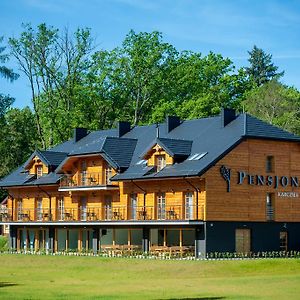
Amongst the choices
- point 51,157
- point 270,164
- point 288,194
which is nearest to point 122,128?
point 51,157

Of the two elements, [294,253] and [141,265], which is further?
[294,253]

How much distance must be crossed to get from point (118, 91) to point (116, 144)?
27790 millimetres

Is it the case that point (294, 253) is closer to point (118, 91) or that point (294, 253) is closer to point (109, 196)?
point (109, 196)

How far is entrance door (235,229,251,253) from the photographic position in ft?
198

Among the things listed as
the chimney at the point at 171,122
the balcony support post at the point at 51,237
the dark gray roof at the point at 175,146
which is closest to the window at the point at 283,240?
the dark gray roof at the point at 175,146

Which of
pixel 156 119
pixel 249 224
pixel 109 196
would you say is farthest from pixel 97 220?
pixel 156 119

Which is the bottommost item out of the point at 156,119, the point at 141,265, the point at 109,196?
the point at 141,265

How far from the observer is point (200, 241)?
58.8 m

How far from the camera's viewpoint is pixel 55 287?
37.6m

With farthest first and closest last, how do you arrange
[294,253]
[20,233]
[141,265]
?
[20,233] → [294,253] → [141,265]

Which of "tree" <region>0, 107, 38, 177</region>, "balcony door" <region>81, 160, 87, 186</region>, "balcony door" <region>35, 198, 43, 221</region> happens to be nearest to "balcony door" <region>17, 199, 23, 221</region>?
"balcony door" <region>35, 198, 43, 221</region>

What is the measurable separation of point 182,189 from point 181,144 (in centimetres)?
343

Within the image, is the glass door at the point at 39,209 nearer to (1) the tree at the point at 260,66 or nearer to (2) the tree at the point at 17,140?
(2) the tree at the point at 17,140

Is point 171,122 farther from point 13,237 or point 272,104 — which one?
point 272,104
